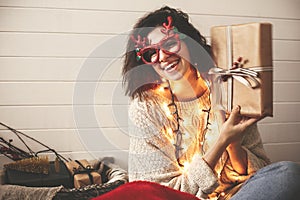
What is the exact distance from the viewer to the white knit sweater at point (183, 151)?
1.22 meters

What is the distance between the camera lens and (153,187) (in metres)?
1.03

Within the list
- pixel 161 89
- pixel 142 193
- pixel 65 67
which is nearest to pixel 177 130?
pixel 161 89

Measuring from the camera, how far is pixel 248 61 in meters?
1.16

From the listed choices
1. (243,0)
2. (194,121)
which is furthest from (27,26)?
(243,0)

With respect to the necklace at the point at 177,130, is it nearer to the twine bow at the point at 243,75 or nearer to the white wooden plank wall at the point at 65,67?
the twine bow at the point at 243,75

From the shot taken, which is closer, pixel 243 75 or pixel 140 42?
pixel 243 75

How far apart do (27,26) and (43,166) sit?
0.57m

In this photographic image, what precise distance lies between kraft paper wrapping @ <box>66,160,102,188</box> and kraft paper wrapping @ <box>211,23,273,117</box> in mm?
549

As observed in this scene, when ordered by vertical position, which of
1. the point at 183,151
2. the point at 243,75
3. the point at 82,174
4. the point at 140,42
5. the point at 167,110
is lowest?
the point at 82,174

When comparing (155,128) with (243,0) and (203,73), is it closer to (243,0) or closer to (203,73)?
(203,73)

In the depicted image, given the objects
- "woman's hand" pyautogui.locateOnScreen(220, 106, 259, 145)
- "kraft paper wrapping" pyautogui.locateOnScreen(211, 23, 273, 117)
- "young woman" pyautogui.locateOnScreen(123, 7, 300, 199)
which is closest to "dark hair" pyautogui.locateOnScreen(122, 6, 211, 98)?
"young woman" pyautogui.locateOnScreen(123, 7, 300, 199)

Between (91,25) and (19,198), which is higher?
(91,25)

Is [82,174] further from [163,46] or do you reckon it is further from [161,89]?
[163,46]

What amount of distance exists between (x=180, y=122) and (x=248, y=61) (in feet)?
1.01
